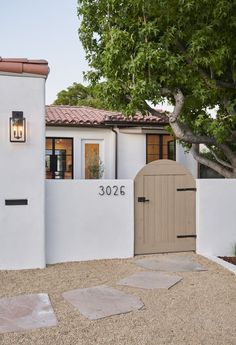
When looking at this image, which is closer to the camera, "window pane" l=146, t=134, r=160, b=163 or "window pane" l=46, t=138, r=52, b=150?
"window pane" l=46, t=138, r=52, b=150

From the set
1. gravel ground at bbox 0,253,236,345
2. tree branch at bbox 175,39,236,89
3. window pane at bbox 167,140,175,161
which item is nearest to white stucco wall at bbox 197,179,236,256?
gravel ground at bbox 0,253,236,345

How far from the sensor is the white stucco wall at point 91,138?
44.9ft

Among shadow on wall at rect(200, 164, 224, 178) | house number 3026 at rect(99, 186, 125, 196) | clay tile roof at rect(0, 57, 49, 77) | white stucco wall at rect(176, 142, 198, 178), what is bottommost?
house number 3026 at rect(99, 186, 125, 196)

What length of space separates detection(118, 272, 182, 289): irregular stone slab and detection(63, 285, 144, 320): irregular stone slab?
438 millimetres

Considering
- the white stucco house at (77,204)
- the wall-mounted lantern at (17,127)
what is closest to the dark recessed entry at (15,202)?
the white stucco house at (77,204)

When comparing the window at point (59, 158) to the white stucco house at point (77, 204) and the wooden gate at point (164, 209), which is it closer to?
the white stucco house at point (77, 204)

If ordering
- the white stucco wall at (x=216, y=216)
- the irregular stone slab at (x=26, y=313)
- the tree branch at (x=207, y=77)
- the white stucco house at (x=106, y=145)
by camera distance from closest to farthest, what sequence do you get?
1. the irregular stone slab at (x=26, y=313)
2. the white stucco wall at (x=216, y=216)
3. the tree branch at (x=207, y=77)
4. the white stucco house at (x=106, y=145)

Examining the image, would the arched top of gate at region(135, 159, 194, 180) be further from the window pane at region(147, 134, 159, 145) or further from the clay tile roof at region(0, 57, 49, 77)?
the window pane at region(147, 134, 159, 145)

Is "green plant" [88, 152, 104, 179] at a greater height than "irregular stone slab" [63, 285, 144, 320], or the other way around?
"green plant" [88, 152, 104, 179]

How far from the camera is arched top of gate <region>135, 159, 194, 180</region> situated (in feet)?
24.1

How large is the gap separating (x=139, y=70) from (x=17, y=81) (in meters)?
Result: 2.69

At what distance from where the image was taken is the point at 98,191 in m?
7.03

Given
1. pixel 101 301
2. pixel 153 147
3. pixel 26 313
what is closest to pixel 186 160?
pixel 153 147

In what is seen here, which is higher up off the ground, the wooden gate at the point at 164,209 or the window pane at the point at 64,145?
the window pane at the point at 64,145
